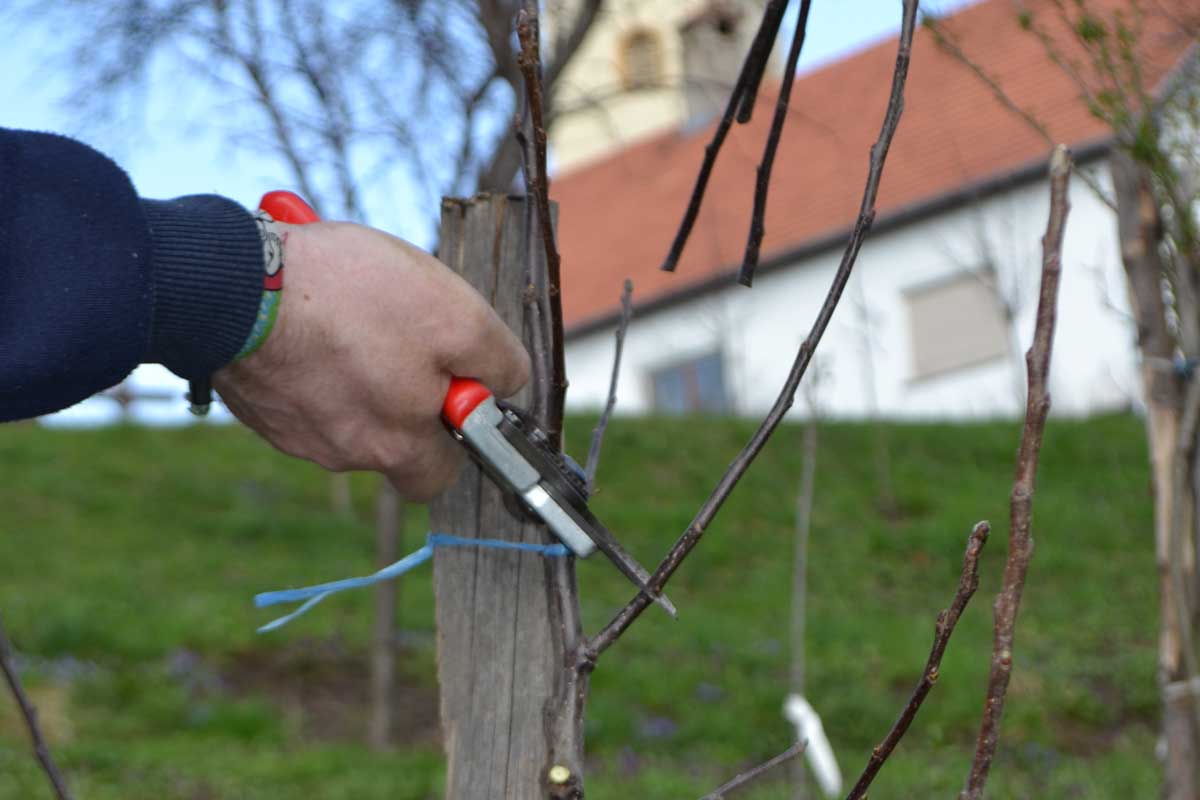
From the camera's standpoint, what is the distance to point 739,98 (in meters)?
1.89

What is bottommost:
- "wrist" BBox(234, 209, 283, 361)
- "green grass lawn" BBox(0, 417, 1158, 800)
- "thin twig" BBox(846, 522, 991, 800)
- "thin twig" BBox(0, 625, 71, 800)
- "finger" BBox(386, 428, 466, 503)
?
"green grass lawn" BBox(0, 417, 1158, 800)

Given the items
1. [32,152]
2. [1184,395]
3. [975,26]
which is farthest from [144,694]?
[975,26]

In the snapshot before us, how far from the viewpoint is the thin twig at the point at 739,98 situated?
1708mm

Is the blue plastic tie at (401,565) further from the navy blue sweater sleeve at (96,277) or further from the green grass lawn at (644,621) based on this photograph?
the green grass lawn at (644,621)

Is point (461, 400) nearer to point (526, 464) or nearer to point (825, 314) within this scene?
point (526, 464)

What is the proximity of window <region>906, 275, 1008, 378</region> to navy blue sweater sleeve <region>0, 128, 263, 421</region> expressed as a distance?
17530 millimetres

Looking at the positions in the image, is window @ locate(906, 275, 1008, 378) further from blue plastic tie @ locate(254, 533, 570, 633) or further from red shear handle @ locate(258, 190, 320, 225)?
red shear handle @ locate(258, 190, 320, 225)

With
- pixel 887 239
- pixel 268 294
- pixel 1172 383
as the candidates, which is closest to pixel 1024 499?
pixel 268 294

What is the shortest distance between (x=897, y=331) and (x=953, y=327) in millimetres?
848

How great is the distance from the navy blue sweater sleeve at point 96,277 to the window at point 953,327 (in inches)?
690

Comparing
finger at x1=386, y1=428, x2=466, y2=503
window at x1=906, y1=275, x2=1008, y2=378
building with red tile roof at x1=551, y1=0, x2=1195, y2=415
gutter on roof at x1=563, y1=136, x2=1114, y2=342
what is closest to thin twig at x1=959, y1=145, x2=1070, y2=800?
finger at x1=386, y1=428, x2=466, y2=503

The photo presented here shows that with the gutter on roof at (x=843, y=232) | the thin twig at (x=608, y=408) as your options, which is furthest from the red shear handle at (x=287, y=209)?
the gutter on roof at (x=843, y=232)

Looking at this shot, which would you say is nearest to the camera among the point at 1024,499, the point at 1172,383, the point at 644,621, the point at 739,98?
the point at 1024,499

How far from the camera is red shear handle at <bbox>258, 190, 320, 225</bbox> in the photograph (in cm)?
175
